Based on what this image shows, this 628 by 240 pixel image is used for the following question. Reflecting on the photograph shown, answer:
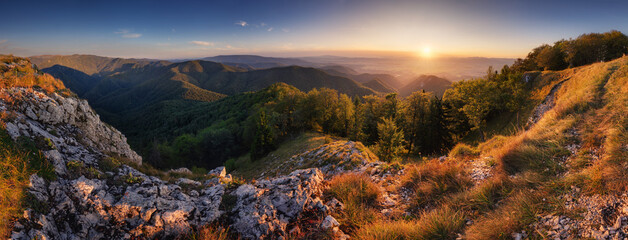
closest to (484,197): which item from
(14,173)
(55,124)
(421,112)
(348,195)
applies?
(348,195)

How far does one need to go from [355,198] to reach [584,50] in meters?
59.2

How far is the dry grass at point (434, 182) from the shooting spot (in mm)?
6434

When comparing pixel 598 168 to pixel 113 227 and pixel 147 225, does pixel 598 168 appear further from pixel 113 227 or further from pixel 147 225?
pixel 113 227

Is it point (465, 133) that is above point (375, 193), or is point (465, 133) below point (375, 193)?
below

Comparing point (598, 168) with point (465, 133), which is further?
point (465, 133)

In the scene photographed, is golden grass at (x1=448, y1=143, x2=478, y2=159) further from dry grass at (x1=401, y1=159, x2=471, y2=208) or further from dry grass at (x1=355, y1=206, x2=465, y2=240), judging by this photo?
dry grass at (x1=355, y1=206, x2=465, y2=240)

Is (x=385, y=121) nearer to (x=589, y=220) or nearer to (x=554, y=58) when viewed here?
(x=589, y=220)

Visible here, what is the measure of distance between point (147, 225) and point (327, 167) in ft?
37.8

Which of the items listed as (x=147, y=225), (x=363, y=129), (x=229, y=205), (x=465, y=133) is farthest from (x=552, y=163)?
(x=465, y=133)

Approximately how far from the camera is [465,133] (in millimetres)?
37125

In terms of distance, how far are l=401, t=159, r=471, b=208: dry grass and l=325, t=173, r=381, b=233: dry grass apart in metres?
1.25

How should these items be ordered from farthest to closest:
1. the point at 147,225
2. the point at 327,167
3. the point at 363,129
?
the point at 363,129 → the point at 327,167 → the point at 147,225

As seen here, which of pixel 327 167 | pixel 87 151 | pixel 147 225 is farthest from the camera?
pixel 327 167

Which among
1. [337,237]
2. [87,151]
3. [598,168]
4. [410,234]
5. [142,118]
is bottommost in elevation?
[142,118]
